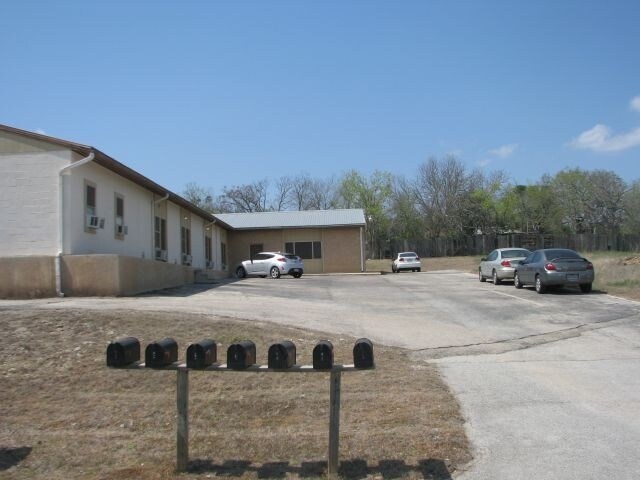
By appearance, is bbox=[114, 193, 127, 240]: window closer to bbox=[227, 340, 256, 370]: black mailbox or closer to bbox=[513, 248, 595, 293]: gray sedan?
bbox=[513, 248, 595, 293]: gray sedan

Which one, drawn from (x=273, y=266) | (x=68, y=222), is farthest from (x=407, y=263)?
(x=68, y=222)

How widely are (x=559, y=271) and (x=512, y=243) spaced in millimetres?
38833

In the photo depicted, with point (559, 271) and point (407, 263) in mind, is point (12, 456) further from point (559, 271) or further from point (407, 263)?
point (407, 263)

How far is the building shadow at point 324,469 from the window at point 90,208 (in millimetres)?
13718

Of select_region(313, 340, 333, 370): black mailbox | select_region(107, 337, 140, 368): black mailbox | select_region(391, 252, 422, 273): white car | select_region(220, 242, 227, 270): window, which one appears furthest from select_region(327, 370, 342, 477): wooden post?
select_region(391, 252, 422, 273): white car

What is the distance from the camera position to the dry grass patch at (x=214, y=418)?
5.31 meters

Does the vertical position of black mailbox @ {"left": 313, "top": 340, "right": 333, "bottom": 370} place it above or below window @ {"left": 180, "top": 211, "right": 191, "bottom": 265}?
below

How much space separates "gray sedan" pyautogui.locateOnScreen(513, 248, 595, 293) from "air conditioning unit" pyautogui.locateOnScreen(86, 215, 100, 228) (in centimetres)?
1363

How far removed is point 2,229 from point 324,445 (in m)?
14.4

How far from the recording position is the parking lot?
17.7ft

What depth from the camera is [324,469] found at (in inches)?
201

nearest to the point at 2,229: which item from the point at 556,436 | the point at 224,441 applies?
the point at 224,441

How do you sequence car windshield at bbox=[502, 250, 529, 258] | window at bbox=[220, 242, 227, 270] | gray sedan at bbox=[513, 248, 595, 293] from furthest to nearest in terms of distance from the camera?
window at bbox=[220, 242, 227, 270] → car windshield at bbox=[502, 250, 529, 258] → gray sedan at bbox=[513, 248, 595, 293]

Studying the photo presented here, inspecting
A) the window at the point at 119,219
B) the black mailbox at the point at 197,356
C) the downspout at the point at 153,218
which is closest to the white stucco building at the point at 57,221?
the window at the point at 119,219
